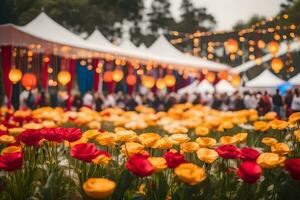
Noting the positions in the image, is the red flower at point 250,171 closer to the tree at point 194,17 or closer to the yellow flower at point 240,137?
the yellow flower at point 240,137

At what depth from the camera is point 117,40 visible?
97.3 feet

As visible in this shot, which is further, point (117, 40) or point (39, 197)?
point (117, 40)

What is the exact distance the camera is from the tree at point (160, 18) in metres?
40.8

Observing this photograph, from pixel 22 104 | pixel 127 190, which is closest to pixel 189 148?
pixel 127 190

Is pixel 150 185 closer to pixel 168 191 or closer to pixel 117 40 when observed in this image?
pixel 168 191

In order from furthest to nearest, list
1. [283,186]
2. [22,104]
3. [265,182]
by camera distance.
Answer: [22,104]
[265,182]
[283,186]

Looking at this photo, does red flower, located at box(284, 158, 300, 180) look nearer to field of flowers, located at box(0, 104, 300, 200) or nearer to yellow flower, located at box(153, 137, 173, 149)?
field of flowers, located at box(0, 104, 300, 200)

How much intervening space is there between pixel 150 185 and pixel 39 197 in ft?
1.71

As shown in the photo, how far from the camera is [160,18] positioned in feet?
137

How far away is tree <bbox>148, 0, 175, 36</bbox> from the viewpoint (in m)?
40.8

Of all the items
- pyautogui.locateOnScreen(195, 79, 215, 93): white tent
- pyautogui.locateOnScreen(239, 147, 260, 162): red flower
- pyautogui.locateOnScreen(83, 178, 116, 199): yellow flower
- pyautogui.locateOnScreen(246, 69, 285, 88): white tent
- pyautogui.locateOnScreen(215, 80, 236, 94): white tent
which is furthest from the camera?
pyautogui.locateOnScreen(246, 69, 285, 88): white tent

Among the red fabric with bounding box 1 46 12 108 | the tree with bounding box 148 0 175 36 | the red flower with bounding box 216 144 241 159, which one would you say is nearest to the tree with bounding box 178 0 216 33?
the tree with bounding box 148 0 175 36

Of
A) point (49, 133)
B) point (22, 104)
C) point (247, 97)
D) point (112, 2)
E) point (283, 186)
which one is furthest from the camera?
point (112, 2)

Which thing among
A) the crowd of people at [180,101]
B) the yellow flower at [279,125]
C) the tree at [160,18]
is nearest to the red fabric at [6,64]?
the crowd of people at [180,101]
